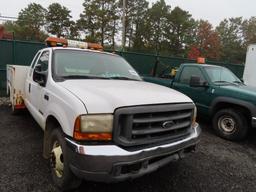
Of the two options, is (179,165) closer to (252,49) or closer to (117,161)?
(117,161)

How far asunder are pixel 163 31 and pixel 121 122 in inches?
1926

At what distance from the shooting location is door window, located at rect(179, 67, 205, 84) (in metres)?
6.23

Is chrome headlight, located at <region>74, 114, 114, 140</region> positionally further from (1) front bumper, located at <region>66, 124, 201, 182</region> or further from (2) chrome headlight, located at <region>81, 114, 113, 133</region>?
(1) front bumper, located at <region>66, 124, 201, 182</region>

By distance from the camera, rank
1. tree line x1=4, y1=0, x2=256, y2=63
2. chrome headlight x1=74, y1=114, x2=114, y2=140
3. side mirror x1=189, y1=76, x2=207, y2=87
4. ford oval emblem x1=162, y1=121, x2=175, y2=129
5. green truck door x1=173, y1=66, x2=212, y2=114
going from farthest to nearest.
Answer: tree line x1=4, y1=0, x2=256, y2=63, green truck door x1=173, y1=66, x2=212, y2=114, side mirror x1=189, y1=76, x2=207, y2=87, ford oval emblem x1=162, y1=121, x2=175, y2=129, chrome headlight x1=74, y1=114, x2=114, y2=140

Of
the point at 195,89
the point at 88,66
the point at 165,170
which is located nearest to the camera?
the point at 165,170

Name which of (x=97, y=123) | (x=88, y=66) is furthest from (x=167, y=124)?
(x=88, y=66)

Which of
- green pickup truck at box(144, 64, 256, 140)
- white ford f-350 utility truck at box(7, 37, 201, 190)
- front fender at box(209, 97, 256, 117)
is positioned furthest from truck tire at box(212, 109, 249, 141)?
white ford f-350 utility truck at box(7, 37, 201, 190)

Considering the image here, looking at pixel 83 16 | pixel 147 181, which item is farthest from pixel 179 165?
pixel 83 16

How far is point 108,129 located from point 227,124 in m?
3.89

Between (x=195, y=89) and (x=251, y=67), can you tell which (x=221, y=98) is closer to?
(x=195, y=89)

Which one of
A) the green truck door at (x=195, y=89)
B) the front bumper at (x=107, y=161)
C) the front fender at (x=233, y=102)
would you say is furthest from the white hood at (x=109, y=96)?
the green truck door at (x=195, y=89)

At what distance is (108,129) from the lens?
8.19ft

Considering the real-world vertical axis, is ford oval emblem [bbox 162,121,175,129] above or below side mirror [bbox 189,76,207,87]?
below

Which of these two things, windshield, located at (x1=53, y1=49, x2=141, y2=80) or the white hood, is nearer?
the white hood
